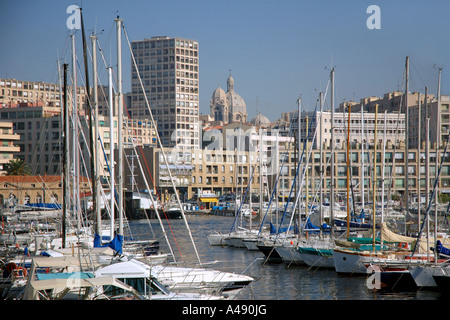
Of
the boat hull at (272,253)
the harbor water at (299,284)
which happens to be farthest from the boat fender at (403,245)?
the boat hull at (272,253)

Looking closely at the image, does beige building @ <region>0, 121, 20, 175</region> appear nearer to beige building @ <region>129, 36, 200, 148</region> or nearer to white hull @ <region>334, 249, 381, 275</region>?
white hull @ <region>334, 249, 381, 275</region>

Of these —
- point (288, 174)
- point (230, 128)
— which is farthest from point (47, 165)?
point (230, 128)

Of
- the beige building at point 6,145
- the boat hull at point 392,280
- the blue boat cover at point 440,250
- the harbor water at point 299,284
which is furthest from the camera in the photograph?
the beige building at point 6,145

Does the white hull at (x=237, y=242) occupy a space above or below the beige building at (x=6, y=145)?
below

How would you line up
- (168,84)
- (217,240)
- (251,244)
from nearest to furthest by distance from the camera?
(251,244), (217,240), (168,84)

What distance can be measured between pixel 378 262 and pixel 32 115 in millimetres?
79992

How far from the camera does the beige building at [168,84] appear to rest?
513 ft

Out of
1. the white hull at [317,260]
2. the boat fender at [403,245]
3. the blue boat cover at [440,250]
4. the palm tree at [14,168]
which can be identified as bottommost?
the white hull at [317,260]

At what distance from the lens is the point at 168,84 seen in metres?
159

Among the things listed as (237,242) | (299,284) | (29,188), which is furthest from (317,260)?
(29,188)

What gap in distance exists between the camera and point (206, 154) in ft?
360

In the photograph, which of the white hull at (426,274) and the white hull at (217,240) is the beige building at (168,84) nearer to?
the white hull at (217,240)

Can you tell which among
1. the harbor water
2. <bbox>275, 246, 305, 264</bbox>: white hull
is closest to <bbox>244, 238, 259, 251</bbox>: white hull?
the harbor water

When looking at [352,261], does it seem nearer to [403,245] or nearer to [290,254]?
[403,245]
